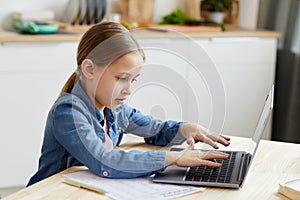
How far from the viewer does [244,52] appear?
12.3 feet

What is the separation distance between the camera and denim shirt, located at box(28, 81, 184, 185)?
166 centimetres

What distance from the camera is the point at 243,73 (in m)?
3.78

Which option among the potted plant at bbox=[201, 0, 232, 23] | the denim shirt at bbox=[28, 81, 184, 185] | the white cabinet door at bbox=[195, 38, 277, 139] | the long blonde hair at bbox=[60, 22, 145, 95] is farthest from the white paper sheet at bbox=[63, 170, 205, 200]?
the potted plant at bbox=[201, 0, 232, 23]

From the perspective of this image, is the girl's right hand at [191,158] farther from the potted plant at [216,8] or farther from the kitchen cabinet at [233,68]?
the potted plant at [216,8]

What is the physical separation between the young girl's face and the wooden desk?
0.23 meters

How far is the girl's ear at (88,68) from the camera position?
172 centimetres

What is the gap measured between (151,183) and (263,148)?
1.68 feet

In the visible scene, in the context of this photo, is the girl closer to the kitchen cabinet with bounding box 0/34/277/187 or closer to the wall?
the kitchen cabinet with bounding box 0/34/277/187

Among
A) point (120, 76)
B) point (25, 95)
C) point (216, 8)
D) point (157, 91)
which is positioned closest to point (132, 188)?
point (120, 76)

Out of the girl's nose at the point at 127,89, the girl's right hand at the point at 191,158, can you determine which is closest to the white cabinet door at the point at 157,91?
the girl's nose at the point at 127,89

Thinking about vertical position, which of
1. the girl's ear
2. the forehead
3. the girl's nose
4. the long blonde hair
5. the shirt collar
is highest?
the long blonde hair

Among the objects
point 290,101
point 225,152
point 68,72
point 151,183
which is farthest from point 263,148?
point 290,101

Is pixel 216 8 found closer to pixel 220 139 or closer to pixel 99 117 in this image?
pixel 220 139

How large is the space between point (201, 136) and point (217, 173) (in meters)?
0.28
